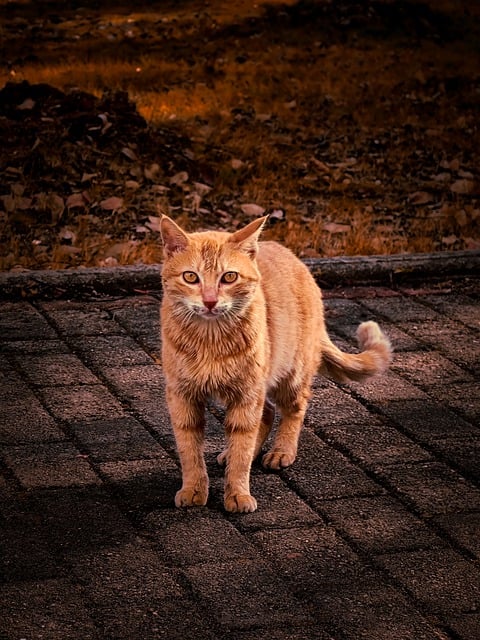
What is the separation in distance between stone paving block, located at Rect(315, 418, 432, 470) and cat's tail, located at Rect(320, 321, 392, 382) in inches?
9.0

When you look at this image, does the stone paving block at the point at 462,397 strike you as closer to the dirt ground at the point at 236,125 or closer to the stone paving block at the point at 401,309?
the stone paving block at the point at 401,309

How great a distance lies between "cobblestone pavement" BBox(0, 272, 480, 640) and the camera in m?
3.42

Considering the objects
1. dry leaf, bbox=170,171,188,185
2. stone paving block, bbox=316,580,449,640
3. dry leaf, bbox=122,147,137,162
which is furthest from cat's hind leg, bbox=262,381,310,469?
dry leaf, bbox=122,147,137,162

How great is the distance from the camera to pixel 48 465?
4.43m

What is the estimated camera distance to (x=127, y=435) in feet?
15.6

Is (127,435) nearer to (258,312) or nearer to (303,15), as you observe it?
(258,312)

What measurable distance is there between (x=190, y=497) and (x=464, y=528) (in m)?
0.99

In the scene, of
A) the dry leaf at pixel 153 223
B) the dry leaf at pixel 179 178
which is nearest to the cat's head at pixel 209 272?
the dry leaf at pixel 153 223

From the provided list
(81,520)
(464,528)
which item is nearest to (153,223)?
(81,520)

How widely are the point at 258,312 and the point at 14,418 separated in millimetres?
1302

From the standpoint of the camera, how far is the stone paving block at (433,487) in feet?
13.9

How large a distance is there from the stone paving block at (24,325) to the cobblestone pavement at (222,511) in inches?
0.7

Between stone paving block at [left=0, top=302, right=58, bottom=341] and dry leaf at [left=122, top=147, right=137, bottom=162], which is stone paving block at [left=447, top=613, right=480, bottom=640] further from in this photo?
dry leaf at [left=122, top=147, right=137, bottom=162]

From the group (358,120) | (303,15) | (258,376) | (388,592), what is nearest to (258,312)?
(258,376)
